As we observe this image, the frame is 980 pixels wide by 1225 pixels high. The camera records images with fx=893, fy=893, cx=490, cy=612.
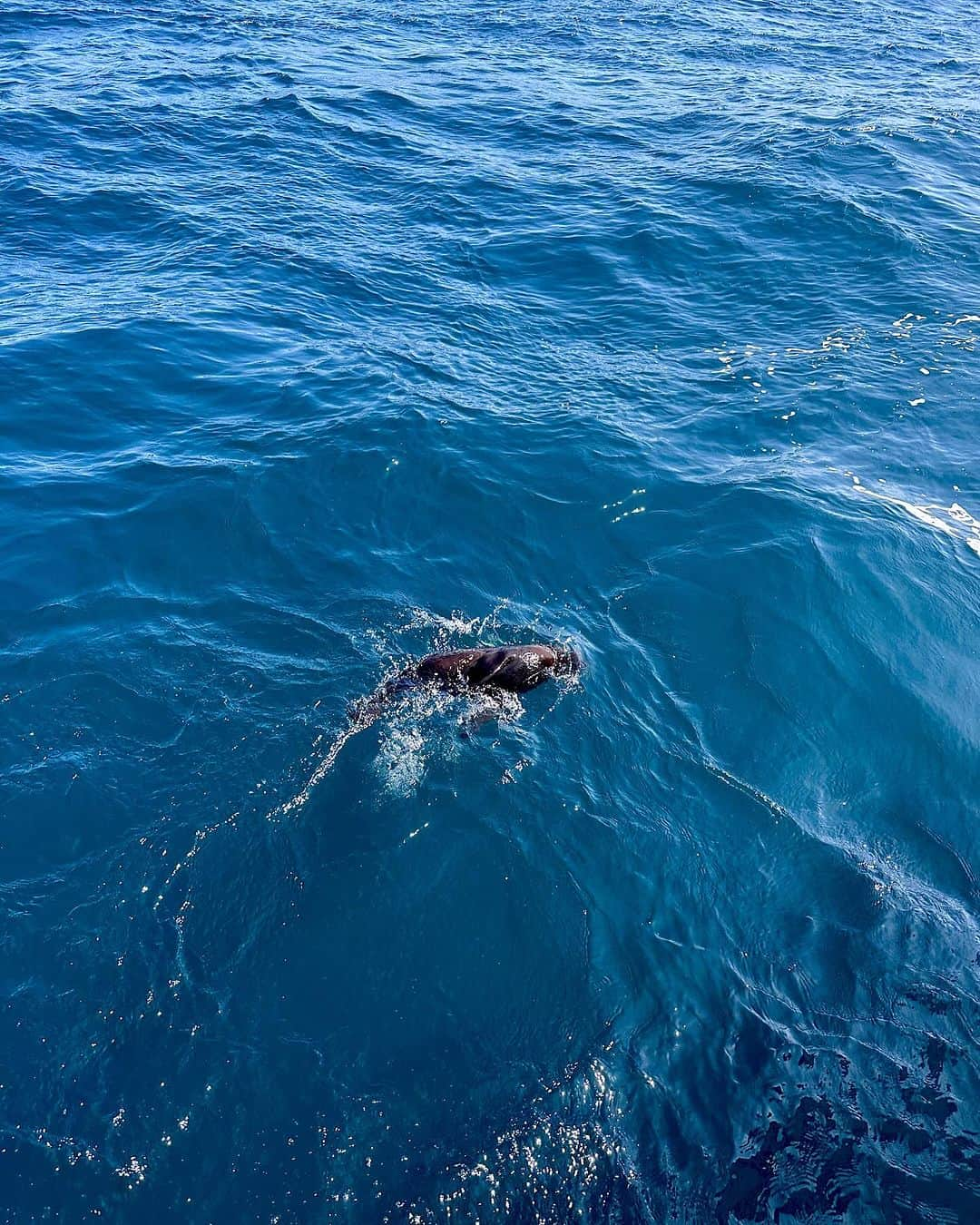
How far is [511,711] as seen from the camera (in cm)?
1441

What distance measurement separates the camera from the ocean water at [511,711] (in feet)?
32.8

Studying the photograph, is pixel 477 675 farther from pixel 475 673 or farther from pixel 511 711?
pixel 511 711

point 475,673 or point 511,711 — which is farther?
point 475,673

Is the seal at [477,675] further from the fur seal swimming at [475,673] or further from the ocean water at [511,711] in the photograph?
the ocean water at [511,711]

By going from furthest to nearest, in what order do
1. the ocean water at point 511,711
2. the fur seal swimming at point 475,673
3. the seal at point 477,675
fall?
1. the fur seal swimming at point 475,673
2. the seal at point 477,675
3. the ocean water at point 511,711

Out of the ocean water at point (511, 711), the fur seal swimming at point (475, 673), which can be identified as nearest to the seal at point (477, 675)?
the fur seal swimming at point (475, 673)

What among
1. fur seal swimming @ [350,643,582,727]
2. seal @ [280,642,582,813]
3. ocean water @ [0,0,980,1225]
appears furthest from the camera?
fur seal swimming @ [350,643,582,727]

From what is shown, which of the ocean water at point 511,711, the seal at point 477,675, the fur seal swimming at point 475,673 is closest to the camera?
the ocean water at point 511,711

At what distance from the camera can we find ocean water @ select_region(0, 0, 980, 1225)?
9984mm

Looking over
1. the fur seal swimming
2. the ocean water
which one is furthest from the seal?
the ocean water

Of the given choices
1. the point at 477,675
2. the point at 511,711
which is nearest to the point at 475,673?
the point at 477,675

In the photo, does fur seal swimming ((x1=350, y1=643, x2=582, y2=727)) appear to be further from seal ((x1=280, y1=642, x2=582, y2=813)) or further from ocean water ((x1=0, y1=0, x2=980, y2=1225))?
ocean water ((x1=0, y1=0, x2=980, y2=1225))

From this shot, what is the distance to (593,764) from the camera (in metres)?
13.8

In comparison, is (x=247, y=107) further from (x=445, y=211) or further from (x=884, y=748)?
Answer: (x=884, y=748)
